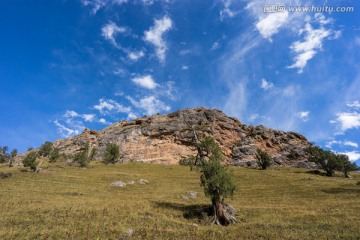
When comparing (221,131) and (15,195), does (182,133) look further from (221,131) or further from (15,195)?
(15,195)

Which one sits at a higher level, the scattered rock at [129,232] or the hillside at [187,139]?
the hillside at [187,139]

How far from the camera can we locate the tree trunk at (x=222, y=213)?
3060cm

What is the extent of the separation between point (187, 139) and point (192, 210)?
115630mm

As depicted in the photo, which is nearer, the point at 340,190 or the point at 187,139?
the point at 340,190

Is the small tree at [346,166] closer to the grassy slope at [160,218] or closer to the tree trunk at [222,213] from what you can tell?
the grassy slope at [160,218]

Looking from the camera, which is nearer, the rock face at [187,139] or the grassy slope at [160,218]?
the grassy slope at [160,218]

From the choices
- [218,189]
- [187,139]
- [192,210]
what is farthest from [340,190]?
[187,139]

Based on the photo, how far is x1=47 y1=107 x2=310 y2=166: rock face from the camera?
140125mm

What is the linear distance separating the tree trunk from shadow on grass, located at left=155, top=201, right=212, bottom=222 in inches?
51.6

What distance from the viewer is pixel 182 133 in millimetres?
154250

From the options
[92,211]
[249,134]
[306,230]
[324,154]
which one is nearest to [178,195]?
[92,211]

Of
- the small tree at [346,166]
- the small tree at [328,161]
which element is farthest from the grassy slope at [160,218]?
the small tree at [346,166]

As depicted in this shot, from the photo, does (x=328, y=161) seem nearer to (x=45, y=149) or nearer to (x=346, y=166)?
(x=346, y=166)

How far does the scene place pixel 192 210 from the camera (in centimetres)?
3628
